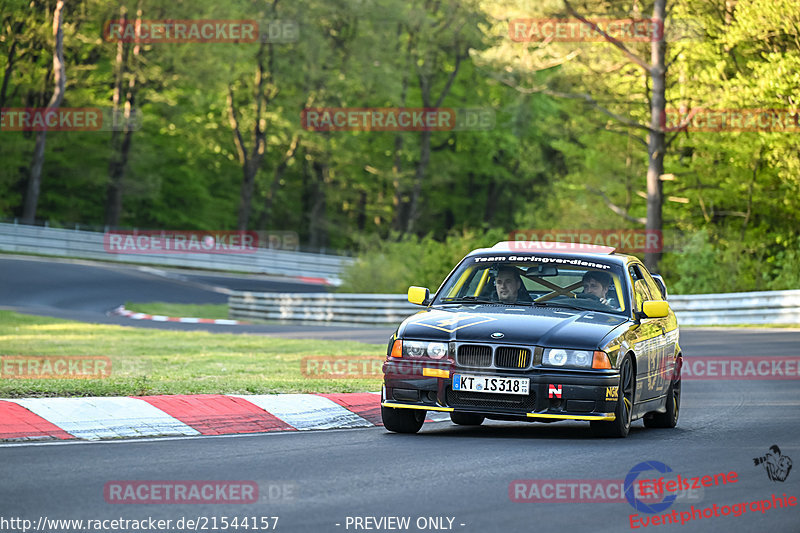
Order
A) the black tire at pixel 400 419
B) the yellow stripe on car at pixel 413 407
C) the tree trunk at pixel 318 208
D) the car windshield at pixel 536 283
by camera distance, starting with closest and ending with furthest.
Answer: the yellow stripe on car at pixel 413 407, the black tire at pixel 400 419, the car windshield at pixel 536 283, the tree trunk at pixel 318 208

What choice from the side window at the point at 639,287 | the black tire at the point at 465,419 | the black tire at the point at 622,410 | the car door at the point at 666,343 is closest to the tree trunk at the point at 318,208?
the car door at the point at 666,343

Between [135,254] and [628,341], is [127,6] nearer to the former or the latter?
[135,254]

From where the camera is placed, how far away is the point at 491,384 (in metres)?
10.1

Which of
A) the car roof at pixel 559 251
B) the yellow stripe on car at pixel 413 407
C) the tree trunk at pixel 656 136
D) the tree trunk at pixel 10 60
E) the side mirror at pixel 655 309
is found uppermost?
the tree trunk at pixel 10 60

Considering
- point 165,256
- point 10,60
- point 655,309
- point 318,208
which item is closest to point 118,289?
point 165,256

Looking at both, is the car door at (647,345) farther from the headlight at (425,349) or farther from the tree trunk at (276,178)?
the tree trunk at (276,178)

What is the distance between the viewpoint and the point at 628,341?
1072 cm

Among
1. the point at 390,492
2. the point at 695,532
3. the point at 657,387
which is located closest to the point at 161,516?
the point at 390,492

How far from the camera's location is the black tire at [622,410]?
34.1 ft

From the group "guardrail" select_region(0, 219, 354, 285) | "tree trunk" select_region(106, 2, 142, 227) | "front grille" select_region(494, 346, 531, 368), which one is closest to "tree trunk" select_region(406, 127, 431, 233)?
"guardrail" select_region(0, 219, 354, 285)

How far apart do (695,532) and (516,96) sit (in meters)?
67.4

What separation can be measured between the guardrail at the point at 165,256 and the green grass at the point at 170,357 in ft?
73.3

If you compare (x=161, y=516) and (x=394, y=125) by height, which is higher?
(x=394, y=125)

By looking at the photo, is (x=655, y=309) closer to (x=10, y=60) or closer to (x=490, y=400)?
(x=490, y=400)
